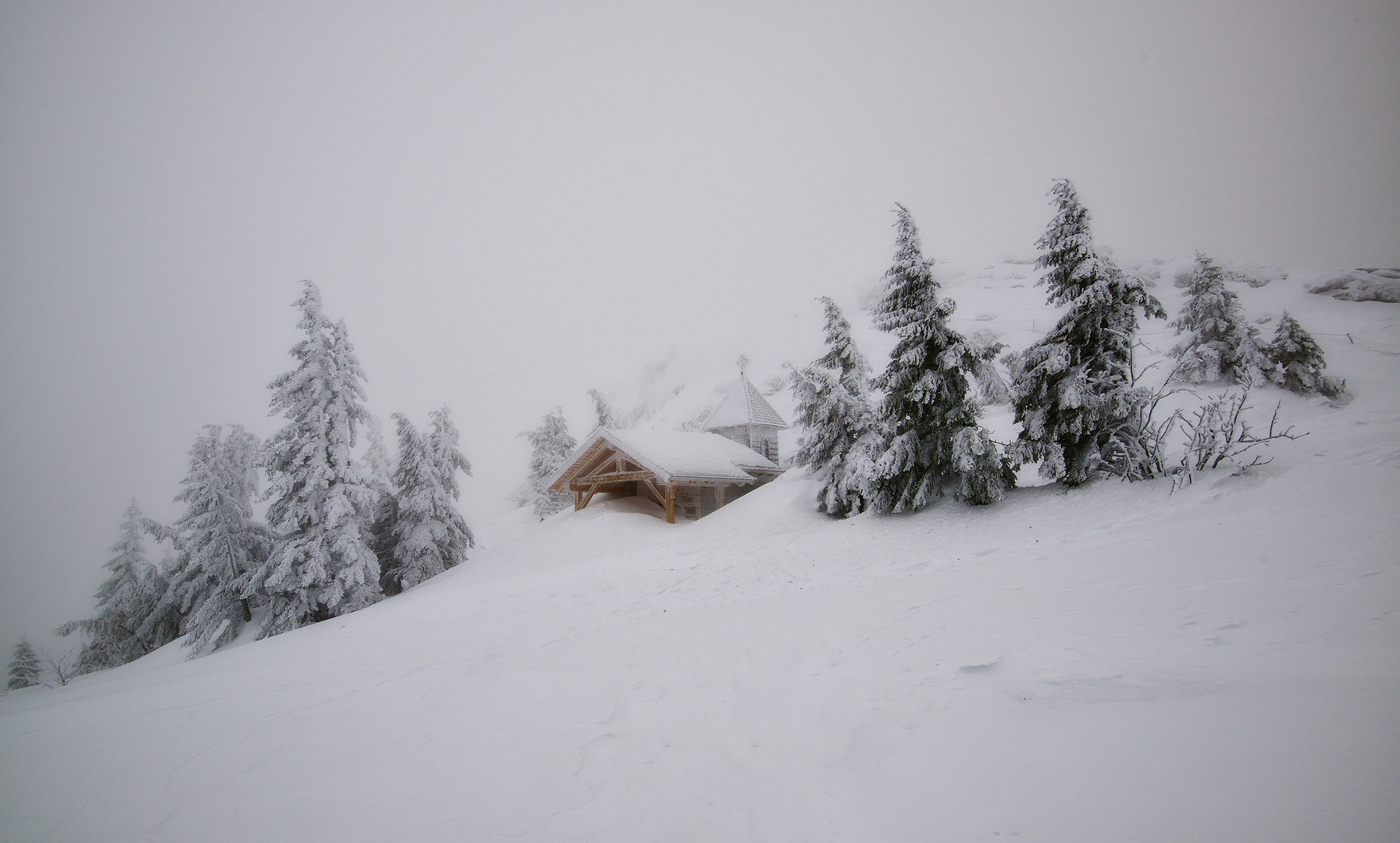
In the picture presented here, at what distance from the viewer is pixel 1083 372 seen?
37.9 feet

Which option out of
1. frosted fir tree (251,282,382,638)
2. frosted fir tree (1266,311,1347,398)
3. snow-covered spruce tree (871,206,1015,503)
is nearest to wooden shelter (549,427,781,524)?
frosted fir tree (251,282,382,638)

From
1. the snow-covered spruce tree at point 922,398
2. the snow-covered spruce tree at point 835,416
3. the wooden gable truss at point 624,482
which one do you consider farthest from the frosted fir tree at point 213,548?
the snow-covered spruce tree at point 922,398

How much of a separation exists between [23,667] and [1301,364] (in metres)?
53.5

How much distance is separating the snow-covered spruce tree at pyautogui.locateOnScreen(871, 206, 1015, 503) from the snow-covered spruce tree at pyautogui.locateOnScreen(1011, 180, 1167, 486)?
119 cm

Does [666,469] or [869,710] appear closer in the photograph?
[869,710]

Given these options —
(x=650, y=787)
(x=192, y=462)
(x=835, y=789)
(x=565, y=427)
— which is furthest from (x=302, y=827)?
(x=565, y=427)

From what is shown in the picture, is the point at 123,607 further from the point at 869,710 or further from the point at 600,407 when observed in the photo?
the point at 869,710

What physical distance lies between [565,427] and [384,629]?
74.0 feet

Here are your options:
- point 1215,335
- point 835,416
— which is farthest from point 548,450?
point 1215,335

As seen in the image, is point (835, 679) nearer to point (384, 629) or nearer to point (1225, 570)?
point (1225, 570)

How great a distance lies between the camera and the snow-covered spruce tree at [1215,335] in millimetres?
21688

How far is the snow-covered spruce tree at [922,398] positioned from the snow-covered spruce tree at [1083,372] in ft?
3.91

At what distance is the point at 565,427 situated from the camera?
32906mm

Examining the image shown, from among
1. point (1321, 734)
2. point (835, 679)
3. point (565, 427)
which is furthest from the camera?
point (565, 427)
